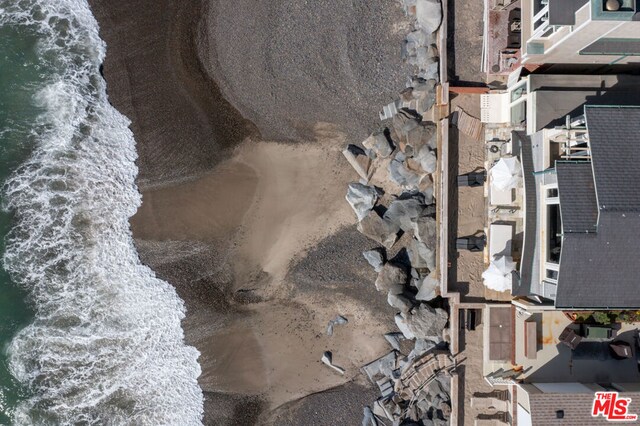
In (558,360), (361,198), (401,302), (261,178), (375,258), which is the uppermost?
(261,178)

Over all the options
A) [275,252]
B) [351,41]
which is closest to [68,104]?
[275,252]

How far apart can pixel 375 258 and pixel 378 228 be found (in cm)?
146

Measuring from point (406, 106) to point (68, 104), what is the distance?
16.3 m

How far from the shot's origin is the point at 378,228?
2161 centimetres

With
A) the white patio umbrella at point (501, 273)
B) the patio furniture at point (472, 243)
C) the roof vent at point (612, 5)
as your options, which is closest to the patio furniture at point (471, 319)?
the white patio umbrella at point (501, 273)

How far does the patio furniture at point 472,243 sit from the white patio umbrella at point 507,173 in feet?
8.83

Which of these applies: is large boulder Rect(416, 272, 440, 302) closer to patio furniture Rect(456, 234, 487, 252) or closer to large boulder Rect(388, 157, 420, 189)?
patio furniture Rect(456, 234, 487, 252)

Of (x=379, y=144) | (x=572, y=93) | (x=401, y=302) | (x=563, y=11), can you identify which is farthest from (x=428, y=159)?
(x=563, y=11)

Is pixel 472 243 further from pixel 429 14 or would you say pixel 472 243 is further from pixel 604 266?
pixel 429 14

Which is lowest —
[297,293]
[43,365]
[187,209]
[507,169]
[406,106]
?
[43,365]

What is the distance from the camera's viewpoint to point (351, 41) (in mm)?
21781

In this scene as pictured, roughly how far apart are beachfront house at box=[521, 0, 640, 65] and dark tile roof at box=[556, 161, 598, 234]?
4574 millimetres

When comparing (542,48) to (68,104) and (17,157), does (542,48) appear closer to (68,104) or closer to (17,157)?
(68,104)

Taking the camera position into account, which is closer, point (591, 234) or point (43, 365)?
point (591, 234)
